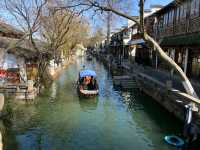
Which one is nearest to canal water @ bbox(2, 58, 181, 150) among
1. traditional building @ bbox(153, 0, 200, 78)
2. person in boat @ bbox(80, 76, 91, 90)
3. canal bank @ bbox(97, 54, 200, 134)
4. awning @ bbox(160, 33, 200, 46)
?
canal bank @ bbox(97, 54, 200, 134)

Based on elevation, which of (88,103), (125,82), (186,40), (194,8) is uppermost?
(194,8)

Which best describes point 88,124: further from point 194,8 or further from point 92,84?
point 194,8

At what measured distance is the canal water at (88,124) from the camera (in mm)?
15984

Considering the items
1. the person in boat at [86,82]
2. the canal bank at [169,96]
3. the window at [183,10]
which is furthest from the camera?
the person in boat at [86,82]

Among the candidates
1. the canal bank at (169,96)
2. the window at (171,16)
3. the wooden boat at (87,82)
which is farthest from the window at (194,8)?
the wooden boat at (87,82)

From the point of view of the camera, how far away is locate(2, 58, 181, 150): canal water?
629 inches

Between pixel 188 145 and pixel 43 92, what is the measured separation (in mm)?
17010

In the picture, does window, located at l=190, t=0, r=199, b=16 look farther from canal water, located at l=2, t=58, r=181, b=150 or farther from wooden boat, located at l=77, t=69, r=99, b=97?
wooden boat, located at l=77, t=69, r=99, b=97

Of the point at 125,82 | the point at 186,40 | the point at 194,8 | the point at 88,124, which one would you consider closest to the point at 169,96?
the point at 186,40

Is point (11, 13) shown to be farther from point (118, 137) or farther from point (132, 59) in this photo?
point (132, 59)

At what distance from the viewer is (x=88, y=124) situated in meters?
19.7

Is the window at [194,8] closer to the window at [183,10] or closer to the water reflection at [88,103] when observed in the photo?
the window at [183,10]

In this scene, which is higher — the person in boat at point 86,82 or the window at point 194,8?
the window at point 194,8

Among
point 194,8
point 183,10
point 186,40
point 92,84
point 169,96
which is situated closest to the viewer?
point 169,96
